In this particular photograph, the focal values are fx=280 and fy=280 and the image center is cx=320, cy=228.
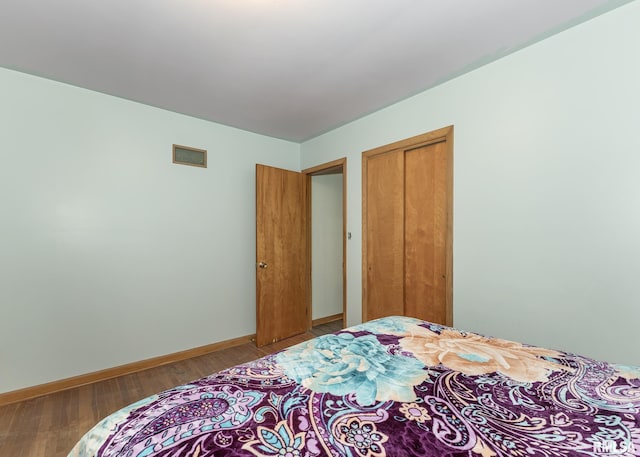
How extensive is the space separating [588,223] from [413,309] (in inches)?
57.2

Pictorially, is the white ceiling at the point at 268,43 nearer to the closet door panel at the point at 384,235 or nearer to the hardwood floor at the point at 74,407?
the closet door panel at the point at 384,235

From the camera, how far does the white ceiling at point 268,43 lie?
5.09 feet

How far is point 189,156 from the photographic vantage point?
120 inches

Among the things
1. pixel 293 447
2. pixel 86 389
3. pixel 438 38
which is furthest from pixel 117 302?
pixel 438 38

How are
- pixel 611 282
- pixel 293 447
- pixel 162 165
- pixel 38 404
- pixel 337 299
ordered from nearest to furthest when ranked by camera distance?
pixel 293 447
pixel 611 282
pixel 38 404
pixel 162 165
pixel 337 299

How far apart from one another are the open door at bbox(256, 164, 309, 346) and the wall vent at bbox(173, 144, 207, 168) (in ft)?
1.97

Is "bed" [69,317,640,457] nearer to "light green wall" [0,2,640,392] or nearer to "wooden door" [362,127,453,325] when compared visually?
"light green wall" [0,2,640,392]

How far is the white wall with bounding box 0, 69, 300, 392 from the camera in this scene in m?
2.21

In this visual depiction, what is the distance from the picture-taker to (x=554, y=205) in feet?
5.82

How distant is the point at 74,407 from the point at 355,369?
2396mm

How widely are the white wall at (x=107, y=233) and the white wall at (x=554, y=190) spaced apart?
96.6 inches

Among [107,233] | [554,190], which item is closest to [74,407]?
[107,233]

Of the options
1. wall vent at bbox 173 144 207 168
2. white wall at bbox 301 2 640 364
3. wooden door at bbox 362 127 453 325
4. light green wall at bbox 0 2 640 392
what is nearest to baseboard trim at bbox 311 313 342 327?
light green wall at bbox 0 2 640 392

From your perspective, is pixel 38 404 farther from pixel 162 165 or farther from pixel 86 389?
pixel 162 165
